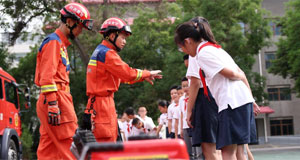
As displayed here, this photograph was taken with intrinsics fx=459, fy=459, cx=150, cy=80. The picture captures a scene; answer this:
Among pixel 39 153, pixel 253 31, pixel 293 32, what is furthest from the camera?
pixel 293 32

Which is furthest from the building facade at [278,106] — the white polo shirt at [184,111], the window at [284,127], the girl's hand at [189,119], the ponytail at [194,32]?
the ponytail at [194,32]

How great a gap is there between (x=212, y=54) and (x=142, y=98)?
26486mm

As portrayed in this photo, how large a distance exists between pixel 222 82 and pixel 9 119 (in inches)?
322

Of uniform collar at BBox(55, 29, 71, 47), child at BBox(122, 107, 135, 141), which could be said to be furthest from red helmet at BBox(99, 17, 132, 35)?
child at BBox(122, 107, 135, 141)

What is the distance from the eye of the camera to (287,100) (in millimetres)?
45875

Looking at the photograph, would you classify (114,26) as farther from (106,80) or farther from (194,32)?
(194,32)

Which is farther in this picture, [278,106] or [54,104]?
[278,106]

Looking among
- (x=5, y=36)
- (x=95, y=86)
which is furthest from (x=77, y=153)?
(x=5, y=36)

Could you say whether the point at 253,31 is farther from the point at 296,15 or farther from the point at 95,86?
the point at 95,86

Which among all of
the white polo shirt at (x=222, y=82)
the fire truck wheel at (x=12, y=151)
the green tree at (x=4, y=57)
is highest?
the green tree at (x=4, y=57)

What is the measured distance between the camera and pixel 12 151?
441 inches

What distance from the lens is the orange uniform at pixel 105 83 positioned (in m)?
5.21

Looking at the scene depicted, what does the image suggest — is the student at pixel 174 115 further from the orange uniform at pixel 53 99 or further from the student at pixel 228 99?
the student at pixel 228 99

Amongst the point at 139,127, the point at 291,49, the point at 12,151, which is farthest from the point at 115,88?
the point at 291,49
